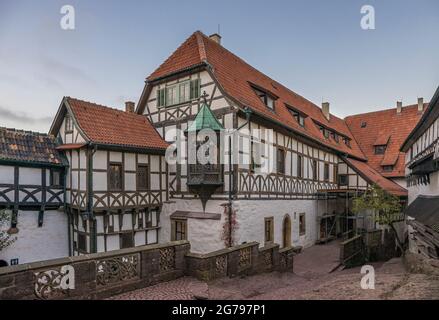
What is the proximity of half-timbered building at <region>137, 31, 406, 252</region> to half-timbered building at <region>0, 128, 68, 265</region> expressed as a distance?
4864mm

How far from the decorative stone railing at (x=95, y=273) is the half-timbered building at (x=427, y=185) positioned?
7.81m

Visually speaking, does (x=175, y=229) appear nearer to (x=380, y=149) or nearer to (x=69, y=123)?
(x=69, y=123)

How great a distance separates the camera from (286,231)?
17.3 metres

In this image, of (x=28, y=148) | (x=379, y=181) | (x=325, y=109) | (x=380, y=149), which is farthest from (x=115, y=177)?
(x=380, y=149)

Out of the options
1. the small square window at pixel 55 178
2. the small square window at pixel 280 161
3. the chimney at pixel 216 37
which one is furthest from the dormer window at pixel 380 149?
the small square window at pixel 55 178

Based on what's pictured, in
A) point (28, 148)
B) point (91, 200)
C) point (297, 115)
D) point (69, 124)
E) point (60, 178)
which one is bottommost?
point (91, 200)

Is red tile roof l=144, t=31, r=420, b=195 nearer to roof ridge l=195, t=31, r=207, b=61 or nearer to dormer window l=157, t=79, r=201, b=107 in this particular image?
roof ridge l=195, t=31, r=207, b=61

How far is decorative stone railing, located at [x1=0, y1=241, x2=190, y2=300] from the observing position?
605 centimetres

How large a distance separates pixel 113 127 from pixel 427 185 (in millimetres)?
14975

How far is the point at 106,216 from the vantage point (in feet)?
45.2

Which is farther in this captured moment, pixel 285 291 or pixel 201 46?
pixel 201 46

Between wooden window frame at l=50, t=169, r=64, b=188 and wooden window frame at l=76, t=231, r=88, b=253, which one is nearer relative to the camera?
wooden window frame at l=76, t=231, r=88, b=253

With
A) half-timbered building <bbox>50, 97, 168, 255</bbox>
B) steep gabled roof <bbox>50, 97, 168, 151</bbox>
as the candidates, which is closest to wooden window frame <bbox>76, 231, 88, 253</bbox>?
half-timbered building <bbox>50, 97, 168, 255</bbox>

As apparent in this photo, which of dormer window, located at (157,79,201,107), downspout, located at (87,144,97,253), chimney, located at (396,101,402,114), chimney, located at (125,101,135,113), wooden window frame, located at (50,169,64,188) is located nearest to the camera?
downspout, located at (87,144,97,253)
